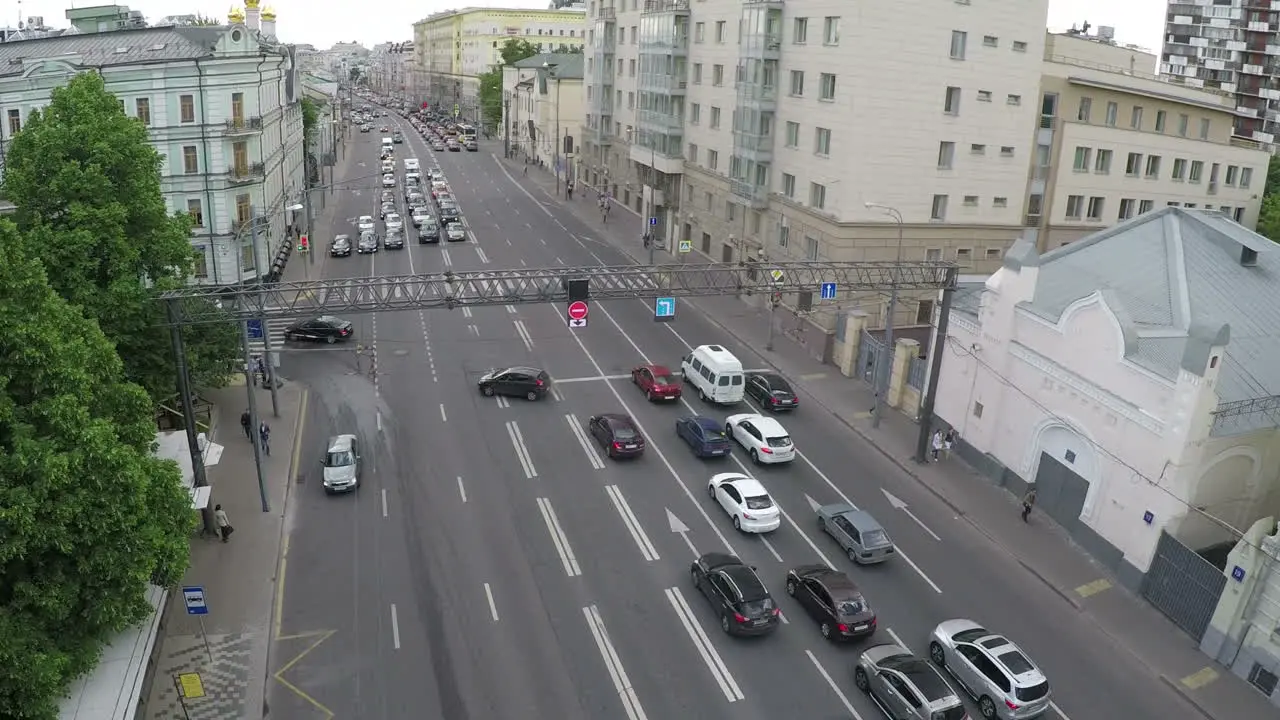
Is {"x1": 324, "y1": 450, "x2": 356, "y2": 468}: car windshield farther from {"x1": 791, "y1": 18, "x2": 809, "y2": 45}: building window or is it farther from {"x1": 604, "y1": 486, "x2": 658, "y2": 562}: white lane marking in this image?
{"x1": 791, "y1": 18, "x2": 809, "y2": 45}: building window

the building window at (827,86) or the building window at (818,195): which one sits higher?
the building window at (827,86)

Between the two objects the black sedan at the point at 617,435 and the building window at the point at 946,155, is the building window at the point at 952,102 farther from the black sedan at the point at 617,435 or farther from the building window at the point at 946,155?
the black sedan at the point at 617,435

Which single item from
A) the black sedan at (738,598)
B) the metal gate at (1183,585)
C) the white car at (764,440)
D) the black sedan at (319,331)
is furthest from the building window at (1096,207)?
the black sedan at (319,331)

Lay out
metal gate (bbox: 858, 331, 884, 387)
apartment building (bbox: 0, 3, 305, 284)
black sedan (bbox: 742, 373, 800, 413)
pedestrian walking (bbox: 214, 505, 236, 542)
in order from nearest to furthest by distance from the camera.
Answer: pedestrian walking (bbox: 214, 505, 236, 542), black sedan (bbox: 742, 373, 800, 413), metal gate (bbox: 858, 331, 884, 387), apartment building (bbox: 0, 3, 305, 284)

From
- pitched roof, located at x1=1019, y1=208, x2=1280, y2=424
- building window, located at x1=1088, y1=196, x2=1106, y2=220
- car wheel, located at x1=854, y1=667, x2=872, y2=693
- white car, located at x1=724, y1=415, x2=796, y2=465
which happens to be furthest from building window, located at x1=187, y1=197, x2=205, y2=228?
building window, located at x1=1088, y1=196, x2=1106, y2=220

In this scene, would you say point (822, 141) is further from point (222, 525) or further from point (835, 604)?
point (222, 525)

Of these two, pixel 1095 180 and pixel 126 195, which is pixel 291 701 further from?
pixel 1095 180
